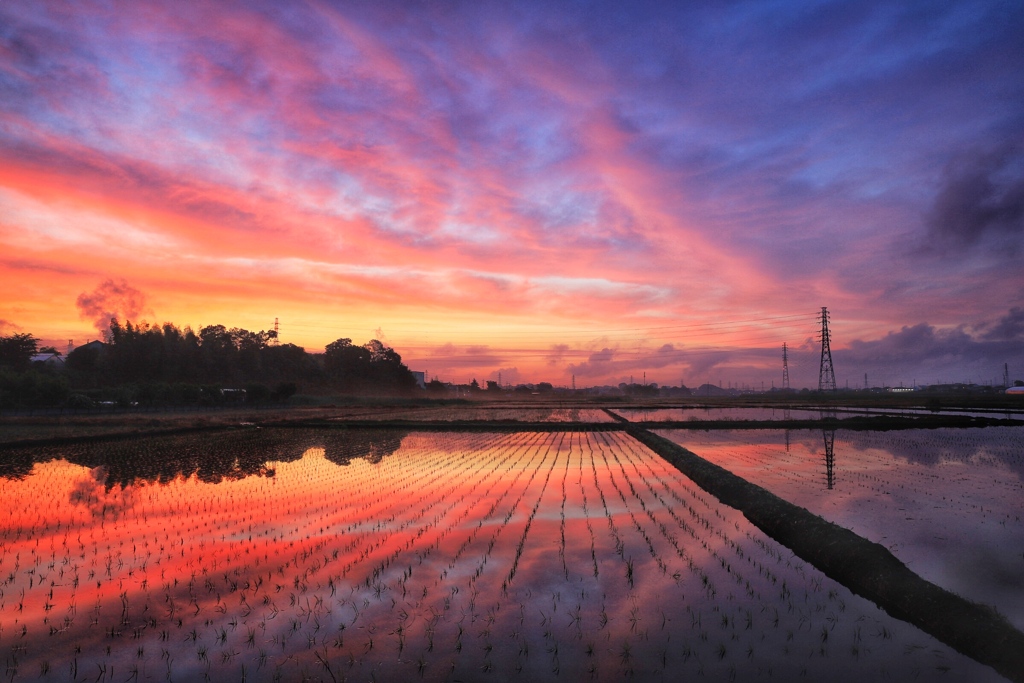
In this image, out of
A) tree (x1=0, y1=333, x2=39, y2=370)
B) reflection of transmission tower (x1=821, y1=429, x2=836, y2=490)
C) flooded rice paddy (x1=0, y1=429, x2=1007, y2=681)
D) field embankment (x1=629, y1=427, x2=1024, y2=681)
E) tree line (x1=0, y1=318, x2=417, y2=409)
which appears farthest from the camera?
tree (x1=0, y1=333, x2=39, y2=370)

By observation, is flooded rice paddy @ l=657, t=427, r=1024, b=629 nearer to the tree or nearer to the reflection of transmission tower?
the reflection of transmission tower

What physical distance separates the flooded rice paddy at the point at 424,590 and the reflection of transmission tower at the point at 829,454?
2.24 meters

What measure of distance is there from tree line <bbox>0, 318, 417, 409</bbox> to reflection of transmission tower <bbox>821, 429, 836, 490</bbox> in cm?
5282

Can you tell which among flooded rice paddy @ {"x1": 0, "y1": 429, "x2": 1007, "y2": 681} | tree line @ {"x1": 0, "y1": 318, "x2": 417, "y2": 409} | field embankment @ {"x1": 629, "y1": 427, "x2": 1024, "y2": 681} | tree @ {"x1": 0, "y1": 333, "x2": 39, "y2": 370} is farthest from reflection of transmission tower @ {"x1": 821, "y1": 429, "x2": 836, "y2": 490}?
tree @ {"x1": 0, "y1": 333, "x2": 39, "y2": 370}

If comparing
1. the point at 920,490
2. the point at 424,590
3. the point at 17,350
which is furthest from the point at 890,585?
the point at 17,350

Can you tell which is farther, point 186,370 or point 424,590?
point 186,370

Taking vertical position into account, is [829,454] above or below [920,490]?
above

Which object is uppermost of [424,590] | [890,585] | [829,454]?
[829,454]

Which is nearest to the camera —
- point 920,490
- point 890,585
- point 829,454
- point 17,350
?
point 890,585

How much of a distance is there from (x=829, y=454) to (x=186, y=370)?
284 feet

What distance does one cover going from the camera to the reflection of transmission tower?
17.0 m

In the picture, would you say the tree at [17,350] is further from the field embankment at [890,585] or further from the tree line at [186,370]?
the field embankment at [890,585]

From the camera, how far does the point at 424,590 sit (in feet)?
26.1

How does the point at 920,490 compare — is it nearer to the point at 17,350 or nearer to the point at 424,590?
the point at 424,590
